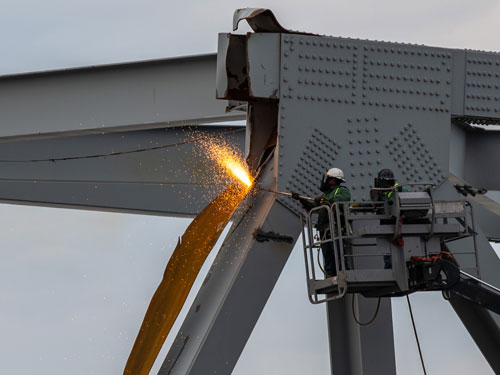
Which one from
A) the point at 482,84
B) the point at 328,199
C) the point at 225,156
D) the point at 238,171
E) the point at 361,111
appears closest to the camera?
the point at 328,199

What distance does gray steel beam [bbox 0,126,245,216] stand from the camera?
22.4m

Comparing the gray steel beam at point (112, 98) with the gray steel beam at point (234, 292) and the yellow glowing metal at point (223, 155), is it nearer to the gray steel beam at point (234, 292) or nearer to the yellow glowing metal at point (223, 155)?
the yellow glowing metal at point (223, 155)

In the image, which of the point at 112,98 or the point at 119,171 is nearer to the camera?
the point at 112,98

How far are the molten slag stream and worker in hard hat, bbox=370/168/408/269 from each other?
5.95 ft

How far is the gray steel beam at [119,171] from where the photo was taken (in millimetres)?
22375

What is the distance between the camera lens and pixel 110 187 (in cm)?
2312

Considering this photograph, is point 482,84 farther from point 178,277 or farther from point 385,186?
point 178,277

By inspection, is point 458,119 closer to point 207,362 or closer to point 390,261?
point 390,261

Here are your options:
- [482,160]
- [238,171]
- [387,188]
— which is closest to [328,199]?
[387,188]

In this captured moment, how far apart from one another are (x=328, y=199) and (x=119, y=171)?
20.7ft

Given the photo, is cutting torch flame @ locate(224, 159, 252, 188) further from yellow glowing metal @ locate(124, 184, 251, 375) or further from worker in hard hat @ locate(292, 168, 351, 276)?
worker in hard hat @ locate(292, 168, 351, 276)

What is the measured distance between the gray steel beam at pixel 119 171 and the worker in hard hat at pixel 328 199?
16.1ft

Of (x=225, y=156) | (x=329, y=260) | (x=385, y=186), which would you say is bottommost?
(x=329, y=260)

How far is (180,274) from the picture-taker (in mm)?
18438
